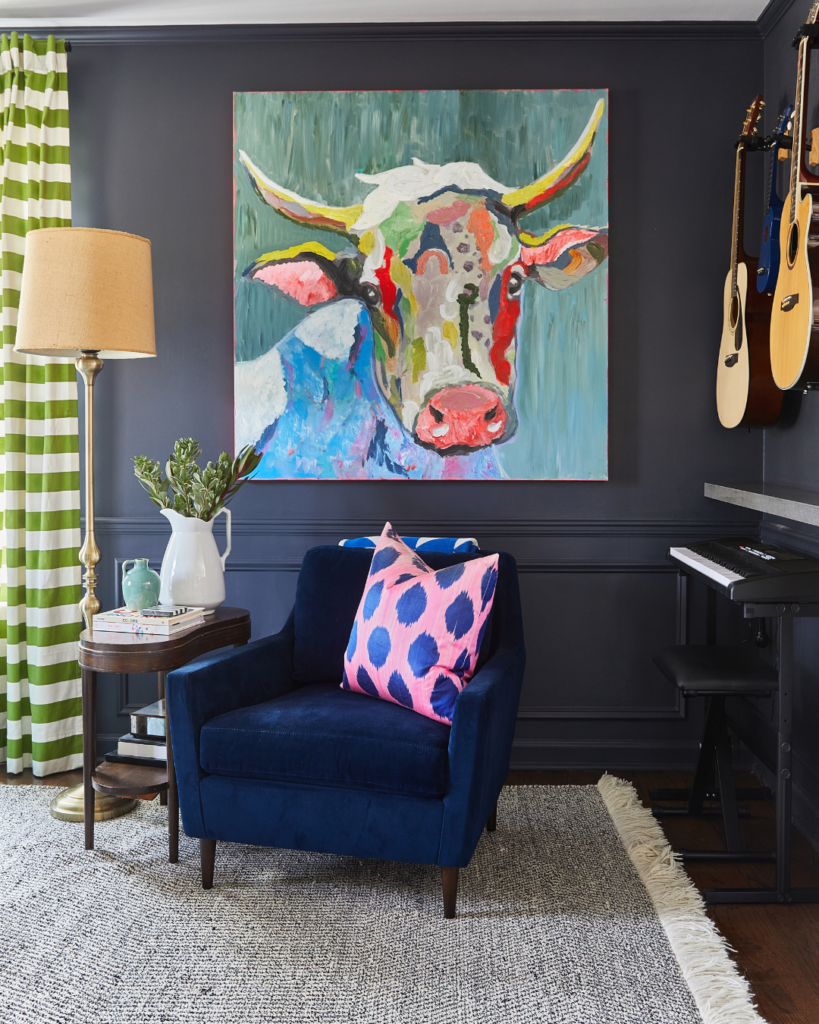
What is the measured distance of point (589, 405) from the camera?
286 cm

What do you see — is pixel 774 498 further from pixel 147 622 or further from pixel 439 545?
pixel 147 622

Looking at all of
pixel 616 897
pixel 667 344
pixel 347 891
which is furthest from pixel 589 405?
pixel 347 891

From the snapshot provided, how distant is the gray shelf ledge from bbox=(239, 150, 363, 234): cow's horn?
5.32ft

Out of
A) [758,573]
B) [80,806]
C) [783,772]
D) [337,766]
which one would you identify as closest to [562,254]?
[758,573]

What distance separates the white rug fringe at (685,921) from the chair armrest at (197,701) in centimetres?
117

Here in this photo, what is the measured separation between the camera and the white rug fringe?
160 centimetres

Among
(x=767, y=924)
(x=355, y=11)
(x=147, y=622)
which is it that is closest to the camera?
(x=767, y=924)

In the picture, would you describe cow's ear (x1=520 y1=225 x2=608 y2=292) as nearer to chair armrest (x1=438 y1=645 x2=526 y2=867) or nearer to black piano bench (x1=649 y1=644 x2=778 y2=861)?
black piano bench (x1=649 y1=644 x2=778 y2=861)

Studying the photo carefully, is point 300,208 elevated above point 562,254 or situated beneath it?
elevated above

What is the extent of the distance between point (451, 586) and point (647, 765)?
4.51ft

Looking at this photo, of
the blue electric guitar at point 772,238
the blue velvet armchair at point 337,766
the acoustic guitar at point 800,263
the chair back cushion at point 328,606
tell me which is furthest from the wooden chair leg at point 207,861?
the blue electric guitar at point 772,238

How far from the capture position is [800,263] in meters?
2.07

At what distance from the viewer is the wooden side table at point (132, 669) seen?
217 centimetres

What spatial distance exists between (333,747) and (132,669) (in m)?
0.66
